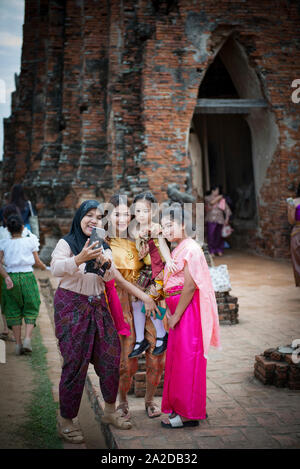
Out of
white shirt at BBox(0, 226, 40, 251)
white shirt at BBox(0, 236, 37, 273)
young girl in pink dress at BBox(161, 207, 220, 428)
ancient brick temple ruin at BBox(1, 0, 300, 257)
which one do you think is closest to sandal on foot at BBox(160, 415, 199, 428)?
young girl in pink dress at BBox(161, 207, 220, 428)

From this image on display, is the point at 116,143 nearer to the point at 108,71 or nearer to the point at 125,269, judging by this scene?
the point at 108,71

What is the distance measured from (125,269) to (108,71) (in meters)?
9.43

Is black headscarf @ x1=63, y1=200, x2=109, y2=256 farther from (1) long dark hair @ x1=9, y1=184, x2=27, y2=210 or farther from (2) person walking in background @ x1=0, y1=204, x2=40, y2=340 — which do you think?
(1) long dark hair @ x1=9, y1=184, x2=27, y2=210

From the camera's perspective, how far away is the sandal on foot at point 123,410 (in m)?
3.04

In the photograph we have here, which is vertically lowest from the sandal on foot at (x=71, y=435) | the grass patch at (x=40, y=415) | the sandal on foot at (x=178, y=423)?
the grass patch at (x=40, y=415)

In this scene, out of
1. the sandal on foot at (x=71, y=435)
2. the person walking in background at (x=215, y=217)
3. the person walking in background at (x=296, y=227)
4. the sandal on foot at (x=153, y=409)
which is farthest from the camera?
the person walking in background at (x=215, y=217)

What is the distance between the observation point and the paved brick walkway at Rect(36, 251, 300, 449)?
8.98ft

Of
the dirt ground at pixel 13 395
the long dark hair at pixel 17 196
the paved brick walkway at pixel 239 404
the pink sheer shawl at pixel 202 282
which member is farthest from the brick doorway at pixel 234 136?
the pink sheer shawl at pixel 202 282

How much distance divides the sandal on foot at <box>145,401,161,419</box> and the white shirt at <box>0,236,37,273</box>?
2402 millimetres

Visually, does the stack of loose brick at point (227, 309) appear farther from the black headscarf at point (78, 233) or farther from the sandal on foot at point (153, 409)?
the black headscarf at point (78, 233)

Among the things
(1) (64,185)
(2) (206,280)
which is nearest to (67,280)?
(2) (206,280)

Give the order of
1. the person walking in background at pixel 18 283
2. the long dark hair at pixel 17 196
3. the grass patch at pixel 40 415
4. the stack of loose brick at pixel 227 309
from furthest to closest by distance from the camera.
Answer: the long dark hair at pixel 17 196, the stack of loose brick at pixel 227 309, the person walking in background at pixel 18 283, the grass patch at pixel 40 415

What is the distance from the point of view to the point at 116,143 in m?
11.0

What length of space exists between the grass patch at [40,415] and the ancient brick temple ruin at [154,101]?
629 cm
